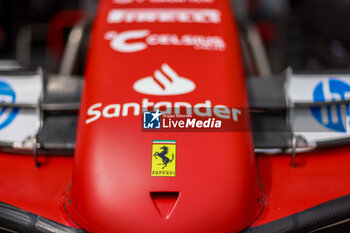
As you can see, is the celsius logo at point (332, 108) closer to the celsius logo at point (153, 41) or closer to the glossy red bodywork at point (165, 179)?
the glossy red bodywork at point (165, 179)

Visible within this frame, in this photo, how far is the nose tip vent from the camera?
1.10 meters

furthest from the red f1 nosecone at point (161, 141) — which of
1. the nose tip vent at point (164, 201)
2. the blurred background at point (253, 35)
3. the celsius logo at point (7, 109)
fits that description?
the blurred background at point (253, 35)

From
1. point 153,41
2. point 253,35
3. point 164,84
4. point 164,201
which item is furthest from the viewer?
point 253,35

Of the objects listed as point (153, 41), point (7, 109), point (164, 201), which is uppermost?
point (153, 41)

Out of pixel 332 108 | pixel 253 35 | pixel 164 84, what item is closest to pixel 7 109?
pixel 164 84

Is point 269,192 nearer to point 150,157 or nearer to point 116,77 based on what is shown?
point 150,157

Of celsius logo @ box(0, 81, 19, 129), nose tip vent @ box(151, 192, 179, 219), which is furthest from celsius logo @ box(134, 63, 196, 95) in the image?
celsius logo @ box(0, 81, 19, 129)

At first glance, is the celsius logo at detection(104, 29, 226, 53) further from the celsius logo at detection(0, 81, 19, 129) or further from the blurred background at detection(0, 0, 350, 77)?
the blurred background at detection(0, 0, 350, 77)

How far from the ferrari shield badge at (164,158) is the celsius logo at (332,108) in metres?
0.55

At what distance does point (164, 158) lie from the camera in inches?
46.4

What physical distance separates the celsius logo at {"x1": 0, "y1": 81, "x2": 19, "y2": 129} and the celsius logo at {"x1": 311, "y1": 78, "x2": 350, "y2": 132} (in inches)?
40.2

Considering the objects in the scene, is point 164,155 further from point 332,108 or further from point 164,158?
point 332,108

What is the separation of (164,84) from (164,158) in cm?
27

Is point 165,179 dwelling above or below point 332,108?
below
